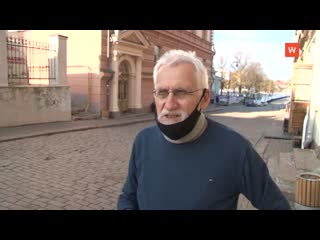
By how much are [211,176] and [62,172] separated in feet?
19.8

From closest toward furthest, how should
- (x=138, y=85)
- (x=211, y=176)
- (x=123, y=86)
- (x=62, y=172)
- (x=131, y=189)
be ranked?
(x=211, y=176) < (x=131, y=189) < (x=62, y=172) < (x=123, y=86) < (x=138, y=85)

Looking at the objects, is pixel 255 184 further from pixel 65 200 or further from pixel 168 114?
pixel 65 200

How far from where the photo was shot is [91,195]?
5.93 metres

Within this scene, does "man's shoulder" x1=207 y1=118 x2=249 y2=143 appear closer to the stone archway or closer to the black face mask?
the black face mask

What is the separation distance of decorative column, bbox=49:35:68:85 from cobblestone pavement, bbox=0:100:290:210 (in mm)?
4458

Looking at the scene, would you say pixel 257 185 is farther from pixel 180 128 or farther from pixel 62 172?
pixel 62 172

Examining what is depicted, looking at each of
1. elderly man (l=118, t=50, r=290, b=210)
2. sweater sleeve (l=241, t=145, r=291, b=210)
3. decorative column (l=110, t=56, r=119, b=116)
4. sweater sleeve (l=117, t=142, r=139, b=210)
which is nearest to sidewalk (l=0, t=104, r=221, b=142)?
decorative column (l=110, t=56, r=119, b=116)

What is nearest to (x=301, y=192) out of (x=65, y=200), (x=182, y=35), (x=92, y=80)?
(x=65, y=200)

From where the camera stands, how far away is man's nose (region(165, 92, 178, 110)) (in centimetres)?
197

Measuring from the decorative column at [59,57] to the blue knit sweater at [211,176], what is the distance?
48.2 feet

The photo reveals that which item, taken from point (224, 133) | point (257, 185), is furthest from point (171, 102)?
point (257, 185)

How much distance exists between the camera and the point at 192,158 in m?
1.93

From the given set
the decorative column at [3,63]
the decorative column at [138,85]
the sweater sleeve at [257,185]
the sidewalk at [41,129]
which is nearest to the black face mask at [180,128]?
the sweater sleeve at [257,185]
